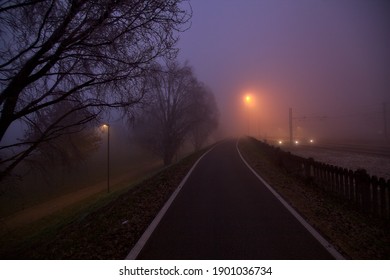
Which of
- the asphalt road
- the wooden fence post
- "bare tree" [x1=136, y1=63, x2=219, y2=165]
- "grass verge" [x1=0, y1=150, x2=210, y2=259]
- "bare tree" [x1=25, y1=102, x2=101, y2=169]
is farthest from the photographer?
"bare tree" [x1=136, y1=63, x2=219, y2=165]

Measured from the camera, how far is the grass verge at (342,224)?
5.14 meters

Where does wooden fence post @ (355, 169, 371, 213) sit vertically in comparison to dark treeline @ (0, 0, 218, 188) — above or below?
below

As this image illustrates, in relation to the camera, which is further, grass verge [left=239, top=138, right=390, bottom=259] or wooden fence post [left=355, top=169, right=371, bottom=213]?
wooden fence post [left=355, top=169, right=371, bottom=213]

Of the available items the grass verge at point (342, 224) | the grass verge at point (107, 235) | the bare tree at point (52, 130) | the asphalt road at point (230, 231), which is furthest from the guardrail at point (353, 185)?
the bare tree at point (52, 130)

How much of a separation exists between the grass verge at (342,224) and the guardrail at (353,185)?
0.75ft

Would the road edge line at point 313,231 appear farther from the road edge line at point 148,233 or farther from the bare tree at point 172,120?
the bare tree at point 172,120

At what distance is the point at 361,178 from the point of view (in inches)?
306

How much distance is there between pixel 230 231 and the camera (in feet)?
18.9

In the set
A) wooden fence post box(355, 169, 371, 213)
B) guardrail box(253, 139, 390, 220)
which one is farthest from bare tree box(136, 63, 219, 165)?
wooden fence post box(355, 169, 371, 213)

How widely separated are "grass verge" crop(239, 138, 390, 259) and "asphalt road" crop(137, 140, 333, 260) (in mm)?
420

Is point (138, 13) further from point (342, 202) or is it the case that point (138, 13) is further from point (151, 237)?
point (342, 202)

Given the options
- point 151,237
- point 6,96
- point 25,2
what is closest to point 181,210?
point 151,237

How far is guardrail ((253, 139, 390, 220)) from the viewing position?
700cm

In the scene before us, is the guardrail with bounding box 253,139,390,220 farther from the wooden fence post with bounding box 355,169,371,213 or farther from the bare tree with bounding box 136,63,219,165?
the bare tree with bounding box 136,63,219,165
